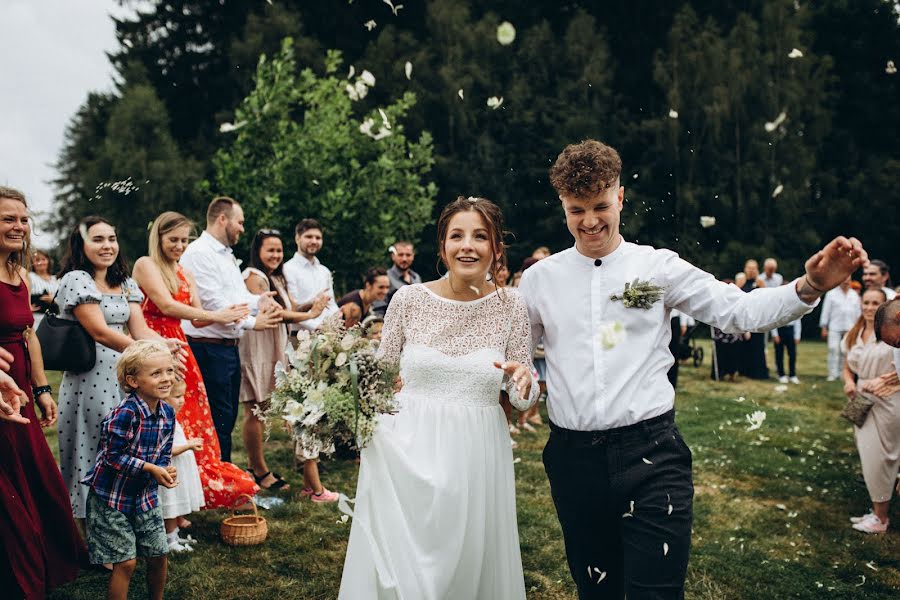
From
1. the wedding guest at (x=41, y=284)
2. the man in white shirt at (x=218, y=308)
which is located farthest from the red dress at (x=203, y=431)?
the wedding guest at (x=41, y=284)

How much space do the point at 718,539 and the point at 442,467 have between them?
10.9ft

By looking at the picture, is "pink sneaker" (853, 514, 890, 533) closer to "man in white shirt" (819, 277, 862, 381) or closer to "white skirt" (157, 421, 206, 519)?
"white skirt" (157, 421, 206, 519)

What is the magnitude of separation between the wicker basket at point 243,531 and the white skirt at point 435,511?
2111mm

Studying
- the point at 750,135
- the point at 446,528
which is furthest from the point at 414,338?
the point at 750,135

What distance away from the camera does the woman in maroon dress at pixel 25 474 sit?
3.87m

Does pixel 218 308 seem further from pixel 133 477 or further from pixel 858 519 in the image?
pixel 858 519

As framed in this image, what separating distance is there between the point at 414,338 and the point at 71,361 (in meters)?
2.36

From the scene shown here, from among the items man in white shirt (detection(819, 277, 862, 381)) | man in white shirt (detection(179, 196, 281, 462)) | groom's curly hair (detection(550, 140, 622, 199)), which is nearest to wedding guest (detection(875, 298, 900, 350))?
groom's curly hair (detection(550, 140, 622, 199))

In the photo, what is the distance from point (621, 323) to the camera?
3.08m

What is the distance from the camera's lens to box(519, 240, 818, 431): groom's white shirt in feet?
9.82

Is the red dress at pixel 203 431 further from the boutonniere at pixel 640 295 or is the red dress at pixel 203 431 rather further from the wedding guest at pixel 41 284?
the wedding guest at pixel 41 284

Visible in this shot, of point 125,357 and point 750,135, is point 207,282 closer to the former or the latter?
point 125,357

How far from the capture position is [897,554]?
5.45 m

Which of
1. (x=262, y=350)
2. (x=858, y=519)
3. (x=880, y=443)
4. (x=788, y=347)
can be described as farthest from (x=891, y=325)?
(x=788, y=347)
